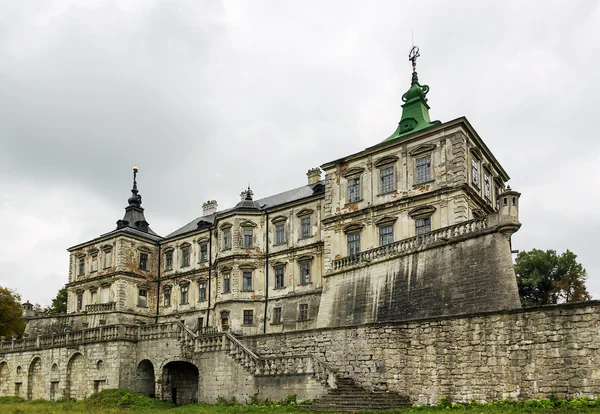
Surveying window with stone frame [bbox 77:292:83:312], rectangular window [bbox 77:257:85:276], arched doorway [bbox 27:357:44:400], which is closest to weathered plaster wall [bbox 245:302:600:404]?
arched doorway [bbox 27:357:44:400]

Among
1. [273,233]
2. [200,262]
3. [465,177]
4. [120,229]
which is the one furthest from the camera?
[120,229]

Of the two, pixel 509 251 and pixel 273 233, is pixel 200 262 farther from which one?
pixel 509 251

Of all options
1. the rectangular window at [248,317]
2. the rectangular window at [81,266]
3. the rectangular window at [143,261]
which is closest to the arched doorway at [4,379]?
the rectangular window at [81,266]

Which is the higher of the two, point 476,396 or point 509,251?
point 509,251

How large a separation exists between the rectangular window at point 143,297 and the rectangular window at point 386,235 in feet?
78.7

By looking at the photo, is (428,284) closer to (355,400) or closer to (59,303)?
(355,400)

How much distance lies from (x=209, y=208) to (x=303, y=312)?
18.0 metres

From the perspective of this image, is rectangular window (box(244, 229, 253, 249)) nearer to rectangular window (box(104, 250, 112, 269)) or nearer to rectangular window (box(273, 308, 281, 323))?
rectangular window (box(273, 308, 281, 323))

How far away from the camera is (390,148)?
3394cm

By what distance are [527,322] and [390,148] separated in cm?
1563

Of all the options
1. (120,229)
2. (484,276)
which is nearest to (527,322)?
(484,276)

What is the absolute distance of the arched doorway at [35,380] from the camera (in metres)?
37.1

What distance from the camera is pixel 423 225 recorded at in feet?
103

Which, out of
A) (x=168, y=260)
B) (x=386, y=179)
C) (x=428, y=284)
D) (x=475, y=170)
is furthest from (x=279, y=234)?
(x=428, y=284)
